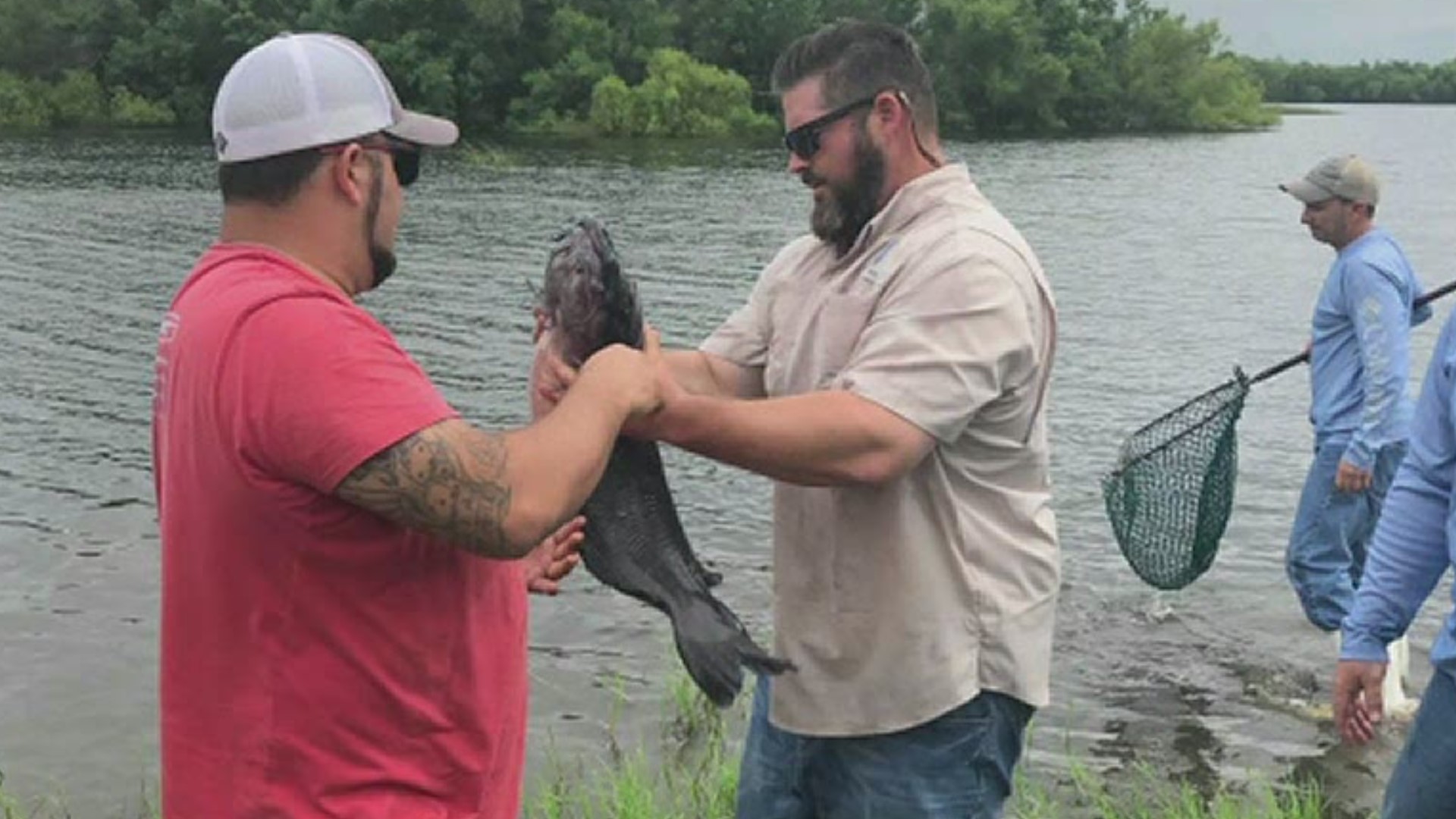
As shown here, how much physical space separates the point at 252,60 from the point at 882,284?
Result: 1.55 meters

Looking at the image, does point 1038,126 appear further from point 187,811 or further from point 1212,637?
point 187,811

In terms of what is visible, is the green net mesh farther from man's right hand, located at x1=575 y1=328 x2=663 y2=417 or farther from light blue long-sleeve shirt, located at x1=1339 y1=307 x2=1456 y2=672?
man's right hand, located at x1=575 y1=328 x2=663 y2=417

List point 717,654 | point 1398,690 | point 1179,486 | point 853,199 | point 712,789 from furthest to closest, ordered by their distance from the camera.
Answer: point 1179,486
point 1398,690
point 712,789
point 853,199
point 717,654

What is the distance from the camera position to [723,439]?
3756 millimetres

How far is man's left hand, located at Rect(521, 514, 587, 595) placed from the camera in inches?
160

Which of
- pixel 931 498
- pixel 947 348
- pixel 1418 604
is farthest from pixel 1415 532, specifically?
pixel 947 348

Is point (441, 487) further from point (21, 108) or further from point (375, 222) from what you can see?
point (21, 108)

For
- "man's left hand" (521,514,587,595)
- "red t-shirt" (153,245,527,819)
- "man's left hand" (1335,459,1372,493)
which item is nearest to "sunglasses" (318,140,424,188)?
"red t-shirt" (153,245,527,819)

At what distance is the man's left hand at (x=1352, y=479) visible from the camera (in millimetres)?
8703

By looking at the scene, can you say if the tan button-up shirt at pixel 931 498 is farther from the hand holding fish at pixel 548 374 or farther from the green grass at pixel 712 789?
the green grass at pixel 712 789

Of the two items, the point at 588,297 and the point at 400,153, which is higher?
the point at 400,153

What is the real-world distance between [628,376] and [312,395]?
2.39 feet

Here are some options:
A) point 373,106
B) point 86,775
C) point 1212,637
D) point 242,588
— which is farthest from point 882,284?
point 1212,637

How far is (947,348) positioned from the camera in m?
3.82
